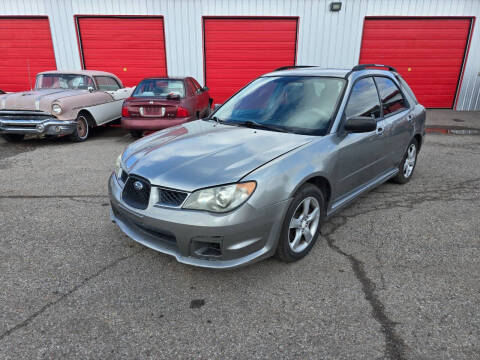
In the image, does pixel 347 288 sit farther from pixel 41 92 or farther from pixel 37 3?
pixel 37 3

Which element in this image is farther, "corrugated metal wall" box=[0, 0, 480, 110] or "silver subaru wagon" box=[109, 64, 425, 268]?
"corrugated metal wall" box=[0, 0, 480, 110]

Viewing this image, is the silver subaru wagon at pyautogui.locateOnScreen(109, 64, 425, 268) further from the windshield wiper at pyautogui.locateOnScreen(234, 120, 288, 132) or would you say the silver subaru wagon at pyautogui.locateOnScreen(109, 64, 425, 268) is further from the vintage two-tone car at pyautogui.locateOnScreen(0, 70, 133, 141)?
the vintage two-tone car at pyautogui.locateOnScreen(0, 70, 133, 141)

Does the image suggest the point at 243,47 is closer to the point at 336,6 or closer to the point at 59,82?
the point at 336,6

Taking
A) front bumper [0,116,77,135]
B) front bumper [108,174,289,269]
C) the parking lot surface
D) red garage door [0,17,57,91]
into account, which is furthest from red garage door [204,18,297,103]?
front bumper [108,174,289,269]

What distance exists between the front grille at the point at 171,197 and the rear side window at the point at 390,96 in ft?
9.07

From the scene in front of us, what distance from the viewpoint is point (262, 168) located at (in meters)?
2.36

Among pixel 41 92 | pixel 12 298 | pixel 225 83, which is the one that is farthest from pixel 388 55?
pixel 12 298

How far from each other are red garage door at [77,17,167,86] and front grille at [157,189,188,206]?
36.1 feet

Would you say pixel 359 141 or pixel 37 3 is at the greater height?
pixel 37 3

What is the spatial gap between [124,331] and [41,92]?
7227mm

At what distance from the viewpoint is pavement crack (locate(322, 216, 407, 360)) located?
1.92m

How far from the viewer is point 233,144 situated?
9.04 feet

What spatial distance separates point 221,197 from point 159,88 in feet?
20.0

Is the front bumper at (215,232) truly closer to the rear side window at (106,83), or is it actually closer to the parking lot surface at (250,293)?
the parking lot surface at (250,293)
